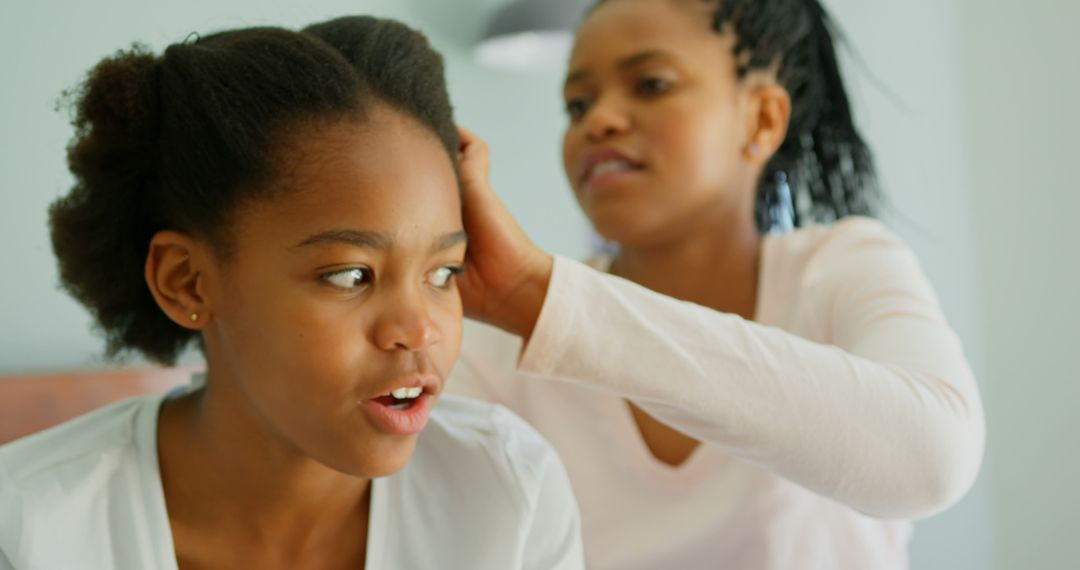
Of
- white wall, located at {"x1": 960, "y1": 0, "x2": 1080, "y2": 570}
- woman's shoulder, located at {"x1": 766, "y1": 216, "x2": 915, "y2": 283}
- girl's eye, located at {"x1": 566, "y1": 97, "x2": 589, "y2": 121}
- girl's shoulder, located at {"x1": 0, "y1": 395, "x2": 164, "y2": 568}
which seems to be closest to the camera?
girl's shoulder, located at {"x1": 0, "y1": 395, "x2": 164, "y2": 568}

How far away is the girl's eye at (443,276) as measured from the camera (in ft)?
2.77

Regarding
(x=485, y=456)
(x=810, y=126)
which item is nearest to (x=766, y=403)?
(x=485, y=456)

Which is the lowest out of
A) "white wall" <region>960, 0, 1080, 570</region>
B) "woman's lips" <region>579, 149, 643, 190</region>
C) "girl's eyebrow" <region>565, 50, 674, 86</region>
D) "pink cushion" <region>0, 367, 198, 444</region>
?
"white wall" <region>960, 0, 1080, 570</region>

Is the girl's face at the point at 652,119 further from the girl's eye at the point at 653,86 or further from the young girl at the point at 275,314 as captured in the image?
the young girl at the point at 275,314

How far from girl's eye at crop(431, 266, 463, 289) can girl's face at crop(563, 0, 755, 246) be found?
1.24ft

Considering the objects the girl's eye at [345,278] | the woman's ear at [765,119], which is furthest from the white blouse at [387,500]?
the woman's ear at [765,119]

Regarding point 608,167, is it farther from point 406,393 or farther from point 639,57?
point 406,393

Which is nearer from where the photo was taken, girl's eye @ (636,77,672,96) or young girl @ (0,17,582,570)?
young girl @ (0,17,582,570)

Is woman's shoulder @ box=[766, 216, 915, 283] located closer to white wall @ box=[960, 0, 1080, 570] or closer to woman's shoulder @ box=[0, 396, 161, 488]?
woman's shoulder @ box=[0, 396, 161, 488]

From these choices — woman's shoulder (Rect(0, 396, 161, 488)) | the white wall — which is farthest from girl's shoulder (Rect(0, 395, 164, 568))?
the white wall

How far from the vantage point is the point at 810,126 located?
1463 millimetres

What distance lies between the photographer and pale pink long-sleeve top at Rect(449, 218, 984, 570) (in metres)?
0.90

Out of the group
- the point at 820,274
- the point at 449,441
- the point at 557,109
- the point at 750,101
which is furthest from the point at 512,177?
the point at 449,441

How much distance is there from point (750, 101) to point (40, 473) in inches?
34.8
